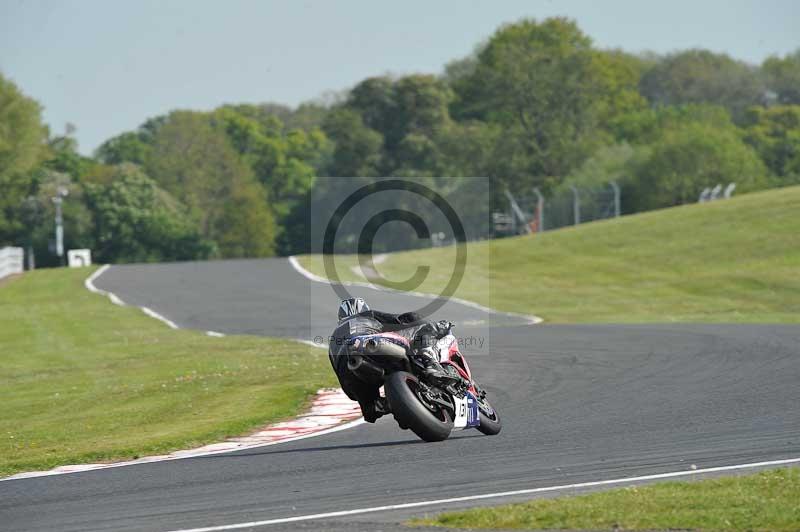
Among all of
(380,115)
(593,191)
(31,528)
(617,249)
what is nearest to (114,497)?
(31,528)

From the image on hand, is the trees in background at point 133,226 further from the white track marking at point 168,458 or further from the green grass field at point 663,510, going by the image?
the green grass field at point 663,510

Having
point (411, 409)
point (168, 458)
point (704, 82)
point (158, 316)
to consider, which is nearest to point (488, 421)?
point (411, 409)

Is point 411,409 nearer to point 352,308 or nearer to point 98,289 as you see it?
Result: point 352,308

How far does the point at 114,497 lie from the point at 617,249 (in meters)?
39.2

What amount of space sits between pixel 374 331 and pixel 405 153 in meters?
84.8

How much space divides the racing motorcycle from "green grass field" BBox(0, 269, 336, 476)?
2414 mm

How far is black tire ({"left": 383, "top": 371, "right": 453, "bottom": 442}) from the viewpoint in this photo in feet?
34.7

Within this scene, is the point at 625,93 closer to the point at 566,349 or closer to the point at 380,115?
the point at 380,115

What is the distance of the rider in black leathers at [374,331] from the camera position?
10.9 meters

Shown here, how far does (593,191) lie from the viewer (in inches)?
2638

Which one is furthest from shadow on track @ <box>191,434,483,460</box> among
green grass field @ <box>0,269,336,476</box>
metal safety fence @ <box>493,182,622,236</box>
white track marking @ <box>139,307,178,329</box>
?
metal safety fence @ <box>493,182,622,236</box>

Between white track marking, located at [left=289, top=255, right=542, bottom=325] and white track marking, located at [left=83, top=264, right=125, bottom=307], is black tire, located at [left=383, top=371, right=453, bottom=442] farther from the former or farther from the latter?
white track marking, located at [left=83, top=264, right=125, bottom=307]

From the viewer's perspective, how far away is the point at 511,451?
10516 mm

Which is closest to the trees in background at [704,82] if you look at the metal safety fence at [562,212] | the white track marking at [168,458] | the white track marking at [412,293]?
the metal safety fence at [562,212]
